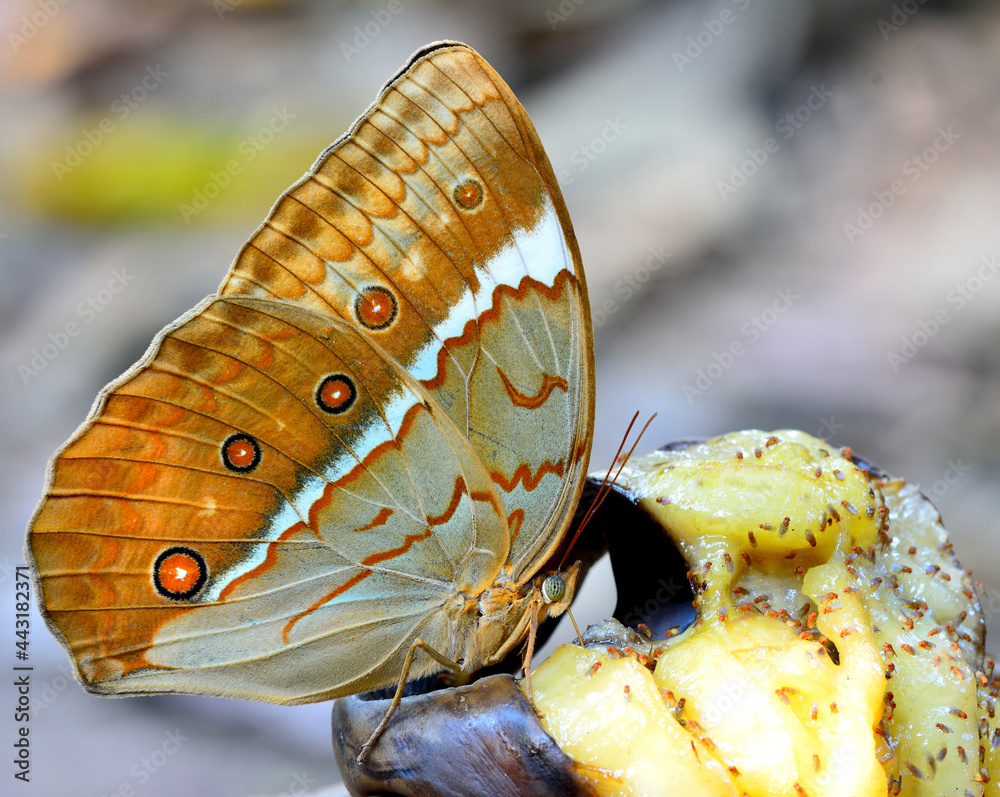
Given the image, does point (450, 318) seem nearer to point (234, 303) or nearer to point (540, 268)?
point (540, 268)

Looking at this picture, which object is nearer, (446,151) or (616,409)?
(446,151)

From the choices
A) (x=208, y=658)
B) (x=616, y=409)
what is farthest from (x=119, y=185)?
(x=208, y=658)
